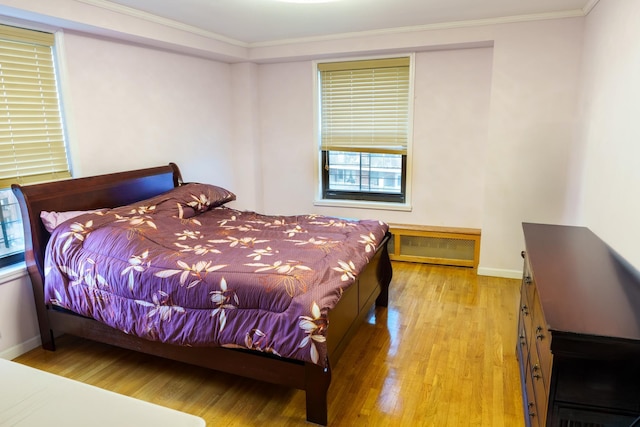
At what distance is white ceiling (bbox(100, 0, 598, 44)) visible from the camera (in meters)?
3.11

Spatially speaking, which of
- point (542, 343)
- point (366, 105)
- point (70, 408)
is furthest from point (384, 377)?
point (366, 105)

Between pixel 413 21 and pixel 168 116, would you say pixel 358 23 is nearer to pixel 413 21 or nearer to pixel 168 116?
pixel 413 21

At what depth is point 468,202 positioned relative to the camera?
4.38m

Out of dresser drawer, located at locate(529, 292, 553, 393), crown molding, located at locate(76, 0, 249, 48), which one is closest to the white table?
dresser drawer, located at locate(529, 292, 553, 393)

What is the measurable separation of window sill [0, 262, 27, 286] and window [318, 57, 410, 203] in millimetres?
3097

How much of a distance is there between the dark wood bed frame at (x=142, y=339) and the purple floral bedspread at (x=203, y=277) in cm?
9

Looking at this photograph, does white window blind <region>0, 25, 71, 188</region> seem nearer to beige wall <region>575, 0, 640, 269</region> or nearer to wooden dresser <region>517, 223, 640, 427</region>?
wooden dresser <region>517, 223, 640, 427</region>

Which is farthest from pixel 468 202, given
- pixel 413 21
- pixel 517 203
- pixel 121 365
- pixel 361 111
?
pixel 121 365

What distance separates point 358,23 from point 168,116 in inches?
77.0

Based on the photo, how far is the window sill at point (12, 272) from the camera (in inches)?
105

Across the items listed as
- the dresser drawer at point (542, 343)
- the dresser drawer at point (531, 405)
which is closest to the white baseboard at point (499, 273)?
the dresser drawer at point (531, 405)

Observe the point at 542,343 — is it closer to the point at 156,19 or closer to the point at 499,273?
the point at 499,273

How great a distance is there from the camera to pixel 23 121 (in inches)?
112

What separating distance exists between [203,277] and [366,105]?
9.90 ft
